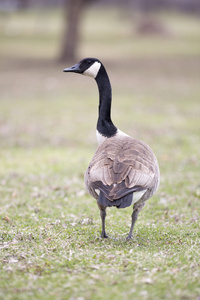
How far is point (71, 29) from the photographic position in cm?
2883


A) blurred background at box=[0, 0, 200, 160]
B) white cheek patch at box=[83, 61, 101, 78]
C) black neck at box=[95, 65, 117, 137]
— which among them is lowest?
blurred background at box=[0, 0, 200, 160]

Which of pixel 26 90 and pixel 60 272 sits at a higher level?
pixel 60 272

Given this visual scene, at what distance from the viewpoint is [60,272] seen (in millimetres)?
4766

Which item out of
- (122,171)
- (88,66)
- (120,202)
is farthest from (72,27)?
(120,202)

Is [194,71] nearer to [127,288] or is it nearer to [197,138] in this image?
[197,138]

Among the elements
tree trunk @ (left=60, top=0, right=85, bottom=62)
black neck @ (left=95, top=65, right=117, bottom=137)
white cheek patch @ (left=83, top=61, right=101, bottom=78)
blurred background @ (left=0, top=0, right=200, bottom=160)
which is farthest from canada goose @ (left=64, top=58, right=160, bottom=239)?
tree trunk @ (left=60, top=0, right=85, bottom=62)

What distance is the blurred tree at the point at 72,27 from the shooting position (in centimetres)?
2831

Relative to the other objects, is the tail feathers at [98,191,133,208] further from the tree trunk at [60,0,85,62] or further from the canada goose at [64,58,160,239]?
the tree trunk at [60,0,85,62]

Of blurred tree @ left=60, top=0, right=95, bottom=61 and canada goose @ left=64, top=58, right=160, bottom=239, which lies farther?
blurred tree @ left=60, top=0, right=95, bottom=61

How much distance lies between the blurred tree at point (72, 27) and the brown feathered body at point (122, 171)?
24135 millimetres

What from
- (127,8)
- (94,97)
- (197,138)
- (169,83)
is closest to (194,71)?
(169,83)

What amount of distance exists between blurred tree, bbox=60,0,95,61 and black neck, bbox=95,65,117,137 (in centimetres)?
2264

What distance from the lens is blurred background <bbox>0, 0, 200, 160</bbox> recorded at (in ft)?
47.1

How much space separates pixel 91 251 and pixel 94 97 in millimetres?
15687
